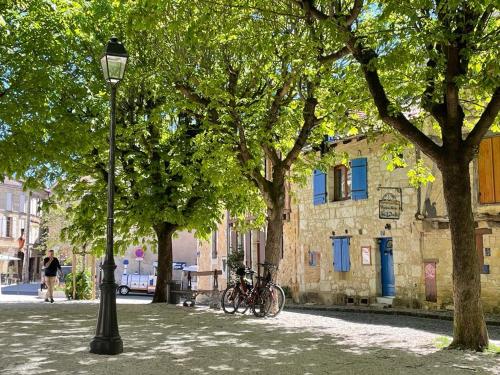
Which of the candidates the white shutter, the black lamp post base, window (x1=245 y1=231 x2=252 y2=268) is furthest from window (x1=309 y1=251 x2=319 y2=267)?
the white shutter

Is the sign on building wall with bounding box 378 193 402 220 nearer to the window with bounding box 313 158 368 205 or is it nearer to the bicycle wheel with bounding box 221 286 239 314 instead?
the window with bounding box 313 158 368 205

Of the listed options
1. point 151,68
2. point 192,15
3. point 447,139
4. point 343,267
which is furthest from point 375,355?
point 343,267

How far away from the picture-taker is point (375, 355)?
26.4 ft

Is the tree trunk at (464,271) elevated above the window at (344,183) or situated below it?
below

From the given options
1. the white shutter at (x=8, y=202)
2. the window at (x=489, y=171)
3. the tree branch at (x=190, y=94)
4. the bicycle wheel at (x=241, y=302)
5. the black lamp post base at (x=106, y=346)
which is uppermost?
the white shutter at (x=8, y=202)

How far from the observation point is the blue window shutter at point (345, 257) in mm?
23266

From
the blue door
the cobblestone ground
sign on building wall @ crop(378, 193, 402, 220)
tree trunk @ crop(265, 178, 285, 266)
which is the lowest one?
the cobblestone ground

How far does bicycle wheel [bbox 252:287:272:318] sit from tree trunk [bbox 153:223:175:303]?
15.6 ft

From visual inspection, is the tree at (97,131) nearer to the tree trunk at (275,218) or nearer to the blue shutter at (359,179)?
the tree trunk at (275,218)

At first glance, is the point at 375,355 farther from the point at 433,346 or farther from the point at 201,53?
the point at 201,53

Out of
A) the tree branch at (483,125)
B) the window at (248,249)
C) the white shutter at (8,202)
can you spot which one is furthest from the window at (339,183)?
the white shutter at (8,202)

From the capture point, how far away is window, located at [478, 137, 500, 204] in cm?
1784

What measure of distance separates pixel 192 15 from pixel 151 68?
14.1ft

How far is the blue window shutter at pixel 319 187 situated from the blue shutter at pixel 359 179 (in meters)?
1.86
